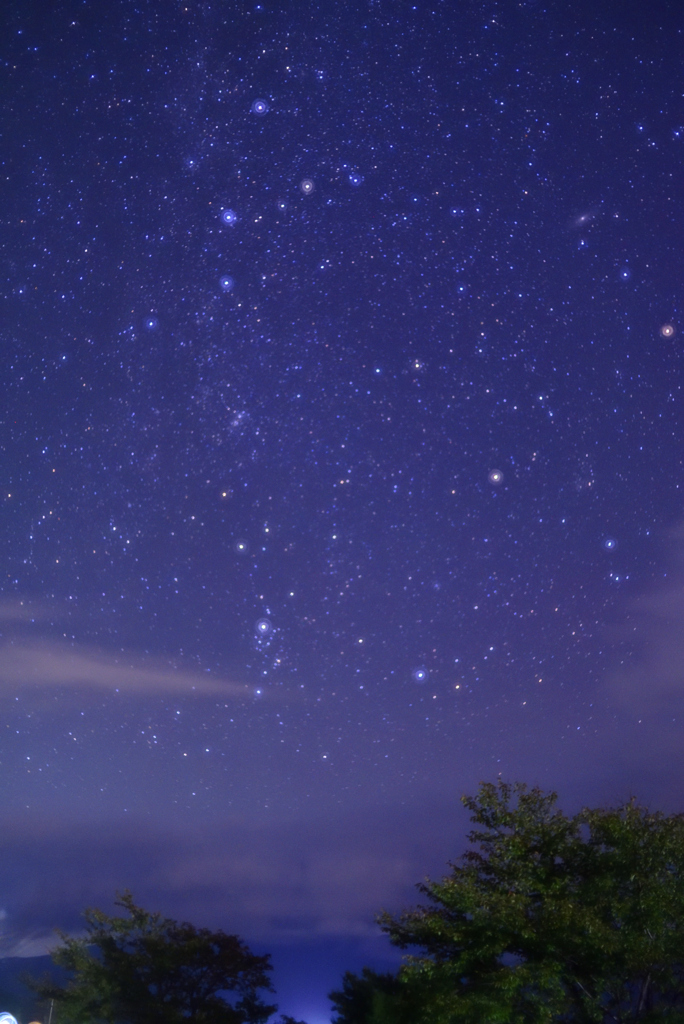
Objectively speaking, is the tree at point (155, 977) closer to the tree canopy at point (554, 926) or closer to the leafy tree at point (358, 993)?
the leafy tree at point (358, 993)

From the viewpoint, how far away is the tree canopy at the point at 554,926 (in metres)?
17.0

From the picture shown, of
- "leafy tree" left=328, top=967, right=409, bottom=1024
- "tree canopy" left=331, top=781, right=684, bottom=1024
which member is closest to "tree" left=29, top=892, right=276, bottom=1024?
"leafy tree" left=328, top=967, right=409, bottom=1024

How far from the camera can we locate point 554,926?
17438 millimetres

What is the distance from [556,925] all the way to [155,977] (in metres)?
22.9

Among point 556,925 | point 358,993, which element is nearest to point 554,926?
point 556,925

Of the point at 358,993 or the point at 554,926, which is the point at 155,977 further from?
the point at 554,926

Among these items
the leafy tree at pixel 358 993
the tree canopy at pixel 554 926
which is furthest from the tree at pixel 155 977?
the tree canopy at pixel 554 926

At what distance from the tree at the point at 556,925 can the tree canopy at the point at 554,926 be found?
0.03m

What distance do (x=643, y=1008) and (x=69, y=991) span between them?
24.8m

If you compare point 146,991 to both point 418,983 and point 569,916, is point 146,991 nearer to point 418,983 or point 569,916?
point 418,983

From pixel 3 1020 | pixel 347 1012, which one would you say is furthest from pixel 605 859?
pixel 347 1012

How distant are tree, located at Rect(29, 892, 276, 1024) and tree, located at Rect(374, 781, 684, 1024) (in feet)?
55.1

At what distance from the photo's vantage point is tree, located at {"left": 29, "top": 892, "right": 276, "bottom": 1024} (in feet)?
105

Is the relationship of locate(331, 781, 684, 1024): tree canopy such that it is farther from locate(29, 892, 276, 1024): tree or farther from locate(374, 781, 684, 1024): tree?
locate(29, 892, 276, 1024): tree
